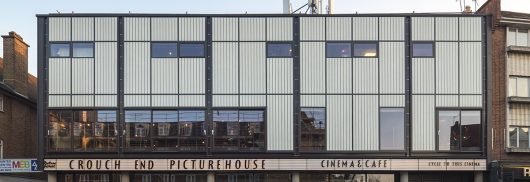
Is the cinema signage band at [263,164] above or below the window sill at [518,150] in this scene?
below

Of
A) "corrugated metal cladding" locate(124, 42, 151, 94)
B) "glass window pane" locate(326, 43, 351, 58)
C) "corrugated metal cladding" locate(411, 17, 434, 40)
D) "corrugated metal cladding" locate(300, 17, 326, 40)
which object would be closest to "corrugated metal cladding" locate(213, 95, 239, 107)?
"corrugated metal cladding" locate(124, 42, 151, 94)

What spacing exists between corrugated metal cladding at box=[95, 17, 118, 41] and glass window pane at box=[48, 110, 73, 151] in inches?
156

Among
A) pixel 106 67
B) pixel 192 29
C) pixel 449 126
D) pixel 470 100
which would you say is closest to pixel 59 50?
pixel 106 67

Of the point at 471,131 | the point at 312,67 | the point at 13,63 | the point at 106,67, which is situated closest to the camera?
the point at 106,67

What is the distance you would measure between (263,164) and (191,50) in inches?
253

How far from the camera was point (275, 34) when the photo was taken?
26.8 metres

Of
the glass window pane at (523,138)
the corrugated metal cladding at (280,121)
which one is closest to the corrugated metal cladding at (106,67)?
the corrugated metal cladding at (280,121)

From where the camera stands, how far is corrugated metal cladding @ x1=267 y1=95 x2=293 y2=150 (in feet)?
87.3

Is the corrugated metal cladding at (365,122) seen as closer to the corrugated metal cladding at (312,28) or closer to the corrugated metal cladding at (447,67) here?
the corrugated metal cladding at (447,67)

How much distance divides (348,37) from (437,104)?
17.5 ft

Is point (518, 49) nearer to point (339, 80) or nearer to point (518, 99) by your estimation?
→ point (518, 99)

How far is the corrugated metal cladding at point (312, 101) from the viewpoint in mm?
26625

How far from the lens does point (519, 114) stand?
2761 centimetres

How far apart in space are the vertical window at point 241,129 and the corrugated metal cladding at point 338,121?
3201 mm
